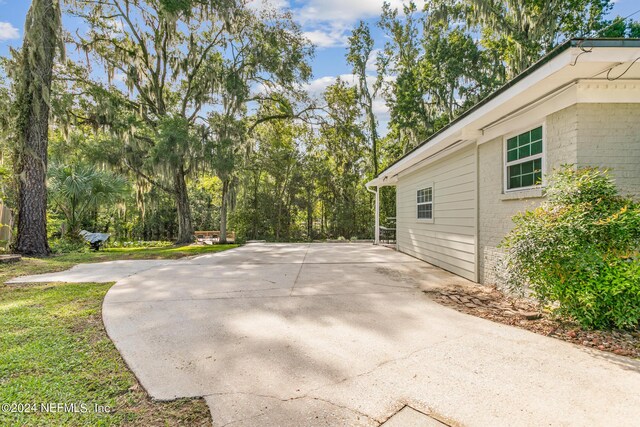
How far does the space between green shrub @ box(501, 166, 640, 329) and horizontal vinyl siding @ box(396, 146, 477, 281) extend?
2.29 m

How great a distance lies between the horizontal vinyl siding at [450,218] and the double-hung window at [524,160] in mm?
950

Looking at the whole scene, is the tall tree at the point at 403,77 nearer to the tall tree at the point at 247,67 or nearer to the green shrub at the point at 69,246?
the tall tree at the point at 247,67

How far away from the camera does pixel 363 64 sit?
17.9 meters

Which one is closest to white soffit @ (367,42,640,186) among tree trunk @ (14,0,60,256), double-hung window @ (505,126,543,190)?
double-hung window @ (505,126,543,190)

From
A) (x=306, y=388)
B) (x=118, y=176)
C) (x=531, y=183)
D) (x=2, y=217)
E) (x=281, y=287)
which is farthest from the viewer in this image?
(x=118, y=176)

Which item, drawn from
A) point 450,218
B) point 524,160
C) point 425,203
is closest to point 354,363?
point 524,160

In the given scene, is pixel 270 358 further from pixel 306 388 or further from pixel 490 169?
pixel 490 169

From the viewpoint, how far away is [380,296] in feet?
14.6

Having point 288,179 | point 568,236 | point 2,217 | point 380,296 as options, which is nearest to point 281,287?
point 380,296

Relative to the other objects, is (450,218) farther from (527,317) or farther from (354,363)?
(354,363)

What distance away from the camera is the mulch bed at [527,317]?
8.96 feet

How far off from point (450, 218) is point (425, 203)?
166 centimetres

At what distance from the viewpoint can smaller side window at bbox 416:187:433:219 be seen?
7.85 meters

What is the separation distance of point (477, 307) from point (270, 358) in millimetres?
2808
